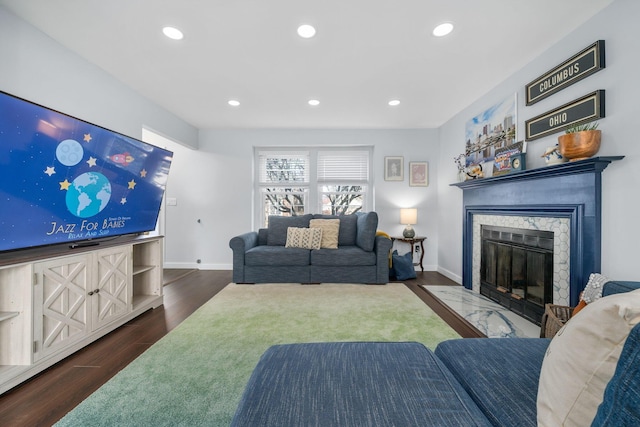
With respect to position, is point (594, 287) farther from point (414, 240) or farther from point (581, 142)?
point (414, 240)

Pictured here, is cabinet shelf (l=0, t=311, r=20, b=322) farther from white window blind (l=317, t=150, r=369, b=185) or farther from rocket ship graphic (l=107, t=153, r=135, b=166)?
white window blind (l=317, t=150, r=369, b=185)

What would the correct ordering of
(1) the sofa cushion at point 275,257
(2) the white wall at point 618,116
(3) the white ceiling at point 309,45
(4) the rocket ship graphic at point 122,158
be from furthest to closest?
1. (1) the sofa cushion at point 275,257
2. (4) the rocket ship graphic at point 122,158
3. (3) the white ceiling at point 309,45
4. (2) the white wall at point 618,116

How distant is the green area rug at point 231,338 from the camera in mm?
1367

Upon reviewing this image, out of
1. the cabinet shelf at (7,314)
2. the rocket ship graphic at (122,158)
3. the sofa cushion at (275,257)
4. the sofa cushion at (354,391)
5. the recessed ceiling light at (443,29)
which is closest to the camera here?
the sofa cushion at (354,391)

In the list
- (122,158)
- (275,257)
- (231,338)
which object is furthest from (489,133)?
(122,158)

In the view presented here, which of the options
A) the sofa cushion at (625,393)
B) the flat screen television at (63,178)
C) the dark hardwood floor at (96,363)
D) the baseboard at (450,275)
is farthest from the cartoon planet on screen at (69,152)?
the baseboard at (450,275)

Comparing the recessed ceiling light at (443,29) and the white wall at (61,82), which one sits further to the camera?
the recessed ceiling light at (443,29)

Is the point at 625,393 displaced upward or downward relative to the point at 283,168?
downward

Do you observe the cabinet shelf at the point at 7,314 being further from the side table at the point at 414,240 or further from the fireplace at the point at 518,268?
the side table at the point at 414,240

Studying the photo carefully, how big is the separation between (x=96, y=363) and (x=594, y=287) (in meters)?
3.36

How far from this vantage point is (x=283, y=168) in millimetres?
4871

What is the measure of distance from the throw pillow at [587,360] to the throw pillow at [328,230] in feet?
10.9

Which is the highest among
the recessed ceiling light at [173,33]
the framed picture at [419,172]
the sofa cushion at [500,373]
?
the recessed ceiling light at [173,33]

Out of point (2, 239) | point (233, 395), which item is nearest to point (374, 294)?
point (233, 395)
